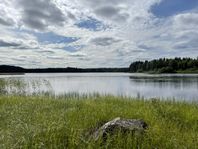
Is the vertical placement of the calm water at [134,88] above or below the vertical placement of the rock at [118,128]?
below

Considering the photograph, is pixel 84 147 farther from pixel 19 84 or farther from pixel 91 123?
pixel 19 84

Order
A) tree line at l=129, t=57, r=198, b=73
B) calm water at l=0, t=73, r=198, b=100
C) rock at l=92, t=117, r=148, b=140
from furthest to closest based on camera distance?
tree line at l=129, t=57, r=198, b=73 → calm water at l=0, t=73, r=198, b=100 → rock at l=92, t=117, r=148, b=140

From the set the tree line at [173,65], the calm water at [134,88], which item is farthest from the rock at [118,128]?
the tree line at [173,65]

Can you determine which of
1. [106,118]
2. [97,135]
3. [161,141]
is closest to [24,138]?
[97,135]

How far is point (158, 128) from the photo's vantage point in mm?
6332

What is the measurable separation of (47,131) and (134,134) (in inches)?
71.6

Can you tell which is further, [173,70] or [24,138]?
[173,70]

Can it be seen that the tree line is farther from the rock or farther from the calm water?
the rock

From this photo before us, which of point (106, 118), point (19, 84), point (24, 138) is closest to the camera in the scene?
point (24, 138)

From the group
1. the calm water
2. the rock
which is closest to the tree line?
the calm water

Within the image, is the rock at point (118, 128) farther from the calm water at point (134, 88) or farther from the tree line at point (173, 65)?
the tree line at point (173, 65)

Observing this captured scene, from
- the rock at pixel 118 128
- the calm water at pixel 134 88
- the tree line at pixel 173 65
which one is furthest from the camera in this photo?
the tree line at pixel 173 65

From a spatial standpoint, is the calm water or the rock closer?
the rock

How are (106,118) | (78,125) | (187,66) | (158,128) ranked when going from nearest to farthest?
(158,128) < (78,125) < (106,118) < (187,66)
